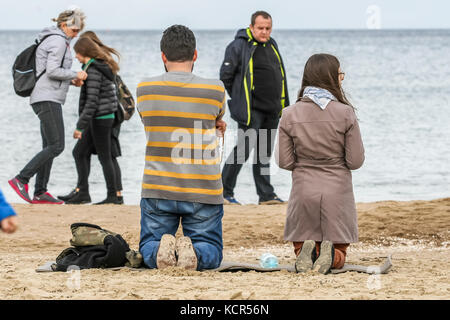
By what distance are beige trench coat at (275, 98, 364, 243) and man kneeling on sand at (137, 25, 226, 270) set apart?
54 cm

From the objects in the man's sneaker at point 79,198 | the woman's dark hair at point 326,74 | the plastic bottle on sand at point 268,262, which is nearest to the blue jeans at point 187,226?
the plastic bottle on sand at point 268,262

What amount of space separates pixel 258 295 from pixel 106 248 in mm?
1484

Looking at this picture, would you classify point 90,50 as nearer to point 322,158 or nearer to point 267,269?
point 322,158

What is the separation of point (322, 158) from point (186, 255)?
1136 millimetres

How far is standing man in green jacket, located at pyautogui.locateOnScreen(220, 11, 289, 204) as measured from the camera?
27.9ft

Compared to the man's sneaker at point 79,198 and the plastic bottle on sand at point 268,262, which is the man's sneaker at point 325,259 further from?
the man's sneaker at point 79,198

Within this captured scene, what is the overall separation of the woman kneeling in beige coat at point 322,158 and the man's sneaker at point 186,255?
71cm

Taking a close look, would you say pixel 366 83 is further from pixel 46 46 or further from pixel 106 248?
pixel 106 248

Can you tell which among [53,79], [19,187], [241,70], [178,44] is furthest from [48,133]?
[178,44]

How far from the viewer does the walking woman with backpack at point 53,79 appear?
322 inches

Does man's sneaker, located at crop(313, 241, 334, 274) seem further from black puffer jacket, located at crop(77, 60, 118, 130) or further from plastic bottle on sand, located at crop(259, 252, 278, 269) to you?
black puffer jacket, located at crop(77, 60, 118, 130)

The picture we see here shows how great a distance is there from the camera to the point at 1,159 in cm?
1566

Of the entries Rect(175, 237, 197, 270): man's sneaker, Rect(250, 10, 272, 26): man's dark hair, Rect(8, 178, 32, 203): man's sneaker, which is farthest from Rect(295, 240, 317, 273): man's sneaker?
Rect(8, 178, 32, 203): man's sneaker

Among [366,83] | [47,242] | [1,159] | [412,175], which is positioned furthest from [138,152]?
[366,83]
